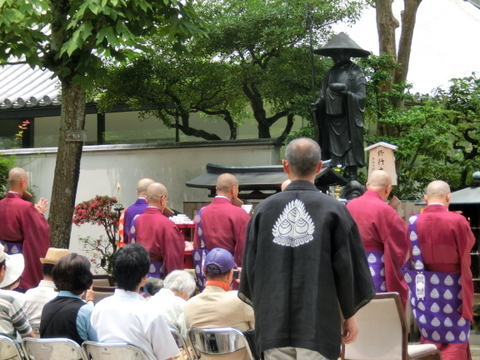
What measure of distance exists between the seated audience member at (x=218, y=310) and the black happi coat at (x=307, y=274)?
875mm

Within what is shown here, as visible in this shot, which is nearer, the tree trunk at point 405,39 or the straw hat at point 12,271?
the straw hat at point 12,271

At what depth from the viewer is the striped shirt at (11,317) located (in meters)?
4.42

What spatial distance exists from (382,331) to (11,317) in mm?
2229

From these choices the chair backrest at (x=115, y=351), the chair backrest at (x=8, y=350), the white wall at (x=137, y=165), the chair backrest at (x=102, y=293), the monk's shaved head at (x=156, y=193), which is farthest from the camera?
the white wall at (x=137, y=165)

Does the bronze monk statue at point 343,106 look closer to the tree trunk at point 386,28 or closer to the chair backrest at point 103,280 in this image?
the tree trunk at point 386,28

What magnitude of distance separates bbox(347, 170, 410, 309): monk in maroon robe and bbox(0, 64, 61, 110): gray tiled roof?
7.98 m

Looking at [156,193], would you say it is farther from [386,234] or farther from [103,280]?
[386,234]

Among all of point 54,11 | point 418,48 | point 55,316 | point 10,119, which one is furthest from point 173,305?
point 418,48

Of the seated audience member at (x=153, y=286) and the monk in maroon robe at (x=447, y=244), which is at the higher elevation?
the monk in maroon robe at (x=447, y=244)

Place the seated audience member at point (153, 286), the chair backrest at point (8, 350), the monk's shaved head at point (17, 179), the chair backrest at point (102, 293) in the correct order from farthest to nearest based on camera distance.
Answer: the monk's shaved head at point (17, 179) < the chair backrest at point (102, 293) < the seated audience member at point (153, 286) < the chair backrest at point (8, 350)

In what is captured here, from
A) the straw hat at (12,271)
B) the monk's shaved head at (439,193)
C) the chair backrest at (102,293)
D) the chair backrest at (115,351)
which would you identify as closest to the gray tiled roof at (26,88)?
the chair backrest at (102,293)

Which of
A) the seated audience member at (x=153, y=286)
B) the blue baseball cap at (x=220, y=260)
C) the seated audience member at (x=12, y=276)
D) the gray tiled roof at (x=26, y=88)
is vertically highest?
the gray tiled roof at (x=26, y=88)

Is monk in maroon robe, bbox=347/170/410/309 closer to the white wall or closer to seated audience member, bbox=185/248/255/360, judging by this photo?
seated audience member, bbox=185/248/255/360

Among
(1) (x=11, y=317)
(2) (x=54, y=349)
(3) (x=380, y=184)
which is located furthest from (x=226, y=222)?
(2) (x=54, y=349)
